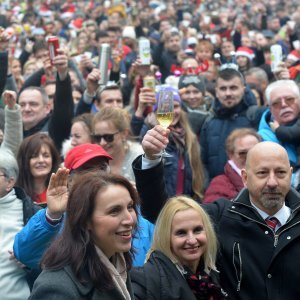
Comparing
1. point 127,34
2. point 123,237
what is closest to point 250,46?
point 127,34

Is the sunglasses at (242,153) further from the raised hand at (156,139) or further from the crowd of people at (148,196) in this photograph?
the raised hand at (156,139)

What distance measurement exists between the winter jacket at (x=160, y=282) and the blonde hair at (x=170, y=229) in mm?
108

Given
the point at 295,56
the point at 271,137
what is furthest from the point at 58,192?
the point at 295,56

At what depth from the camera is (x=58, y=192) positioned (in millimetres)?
4098

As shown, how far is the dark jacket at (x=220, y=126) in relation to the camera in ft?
23.7

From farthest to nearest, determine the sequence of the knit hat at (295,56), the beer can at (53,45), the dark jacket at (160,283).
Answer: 1. the knit hat at (295,56)
2. the beer can at (53,45)
3. the dark jacket at (160,283)

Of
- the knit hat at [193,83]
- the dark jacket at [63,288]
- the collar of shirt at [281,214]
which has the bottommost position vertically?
the dark jacket at [63,288]

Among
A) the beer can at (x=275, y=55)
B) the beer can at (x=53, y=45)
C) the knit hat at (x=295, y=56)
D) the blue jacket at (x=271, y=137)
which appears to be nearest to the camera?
the blue jacket at (x=271, y=137)

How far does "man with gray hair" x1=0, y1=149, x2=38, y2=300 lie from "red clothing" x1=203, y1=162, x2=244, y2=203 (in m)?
1.33

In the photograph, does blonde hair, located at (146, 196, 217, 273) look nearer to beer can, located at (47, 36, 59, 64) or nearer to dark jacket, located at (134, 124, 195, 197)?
dark jacket, located at (134, 124, 195, 197)

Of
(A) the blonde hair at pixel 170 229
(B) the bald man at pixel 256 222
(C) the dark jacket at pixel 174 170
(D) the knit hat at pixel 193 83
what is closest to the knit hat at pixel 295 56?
(D) the knit hat at pixel 193 83

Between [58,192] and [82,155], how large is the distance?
917 mm

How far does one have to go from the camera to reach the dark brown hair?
3355 mm

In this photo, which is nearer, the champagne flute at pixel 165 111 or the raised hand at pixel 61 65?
the champagne flute at pixel 165 111
